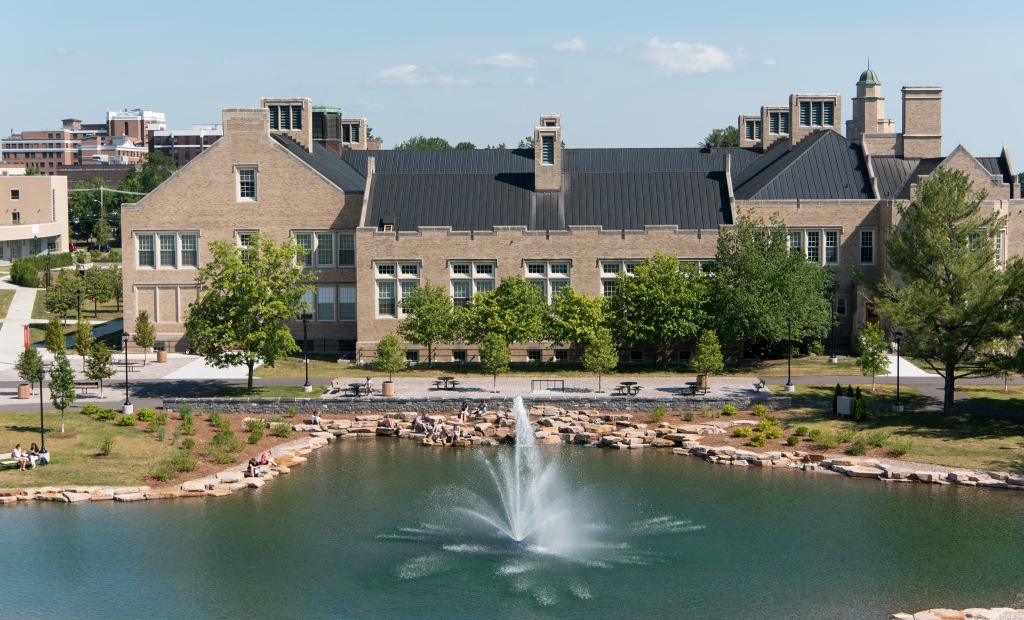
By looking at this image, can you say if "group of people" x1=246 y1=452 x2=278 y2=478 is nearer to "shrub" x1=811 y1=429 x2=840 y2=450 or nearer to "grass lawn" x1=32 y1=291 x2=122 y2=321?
"shrub" x1=811 y1=429 x2=840 y2=450

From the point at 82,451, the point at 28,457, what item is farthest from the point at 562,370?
the point at 28,457

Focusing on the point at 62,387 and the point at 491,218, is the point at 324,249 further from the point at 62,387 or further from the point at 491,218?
the point at 62,387

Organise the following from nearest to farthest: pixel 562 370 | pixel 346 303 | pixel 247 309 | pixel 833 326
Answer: pixel 247 309, pixel 562 370, pixel 833 326, pixel 346 303

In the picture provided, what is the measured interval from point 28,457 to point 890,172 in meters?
54.6

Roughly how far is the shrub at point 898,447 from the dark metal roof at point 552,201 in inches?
997

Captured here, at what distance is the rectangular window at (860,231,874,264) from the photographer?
75.6m

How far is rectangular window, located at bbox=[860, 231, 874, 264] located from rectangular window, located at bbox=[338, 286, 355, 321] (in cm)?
3074

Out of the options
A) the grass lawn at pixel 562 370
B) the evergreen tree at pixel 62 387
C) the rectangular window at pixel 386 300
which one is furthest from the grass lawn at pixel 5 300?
the evergreen tree at pixel 62 387

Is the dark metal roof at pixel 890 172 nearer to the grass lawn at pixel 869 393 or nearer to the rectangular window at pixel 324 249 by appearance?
the grass lawn at pixel 869 393

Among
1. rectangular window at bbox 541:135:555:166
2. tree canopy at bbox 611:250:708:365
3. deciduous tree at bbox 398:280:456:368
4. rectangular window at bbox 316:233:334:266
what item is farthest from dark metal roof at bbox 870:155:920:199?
rectangular window at bbox 316:233:334:266

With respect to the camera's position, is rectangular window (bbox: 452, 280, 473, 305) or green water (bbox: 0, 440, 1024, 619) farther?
rectangular window (bbox: 452, 280, 473, 305)

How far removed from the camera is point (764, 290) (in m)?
68.1

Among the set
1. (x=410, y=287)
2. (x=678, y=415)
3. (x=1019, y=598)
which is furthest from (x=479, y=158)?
(x=1019, y=598)

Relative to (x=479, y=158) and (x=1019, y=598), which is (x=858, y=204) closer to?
(x=479, y=158)
